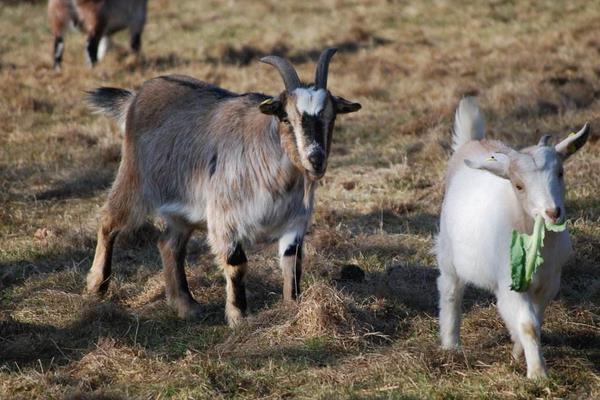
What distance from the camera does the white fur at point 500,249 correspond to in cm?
467

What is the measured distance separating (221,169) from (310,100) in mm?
859

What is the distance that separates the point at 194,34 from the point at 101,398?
40.0 feet

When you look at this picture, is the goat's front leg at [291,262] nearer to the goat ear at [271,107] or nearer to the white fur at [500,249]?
the goat ear at [271,107]

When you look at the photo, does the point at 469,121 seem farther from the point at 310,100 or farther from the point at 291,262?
the point at 291,262

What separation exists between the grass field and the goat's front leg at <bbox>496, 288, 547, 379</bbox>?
0.33 ft

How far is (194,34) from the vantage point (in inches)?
648

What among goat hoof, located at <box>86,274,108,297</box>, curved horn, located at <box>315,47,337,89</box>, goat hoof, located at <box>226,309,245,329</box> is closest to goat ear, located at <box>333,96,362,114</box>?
curved horn, located at <box>315,47,337,89</box>

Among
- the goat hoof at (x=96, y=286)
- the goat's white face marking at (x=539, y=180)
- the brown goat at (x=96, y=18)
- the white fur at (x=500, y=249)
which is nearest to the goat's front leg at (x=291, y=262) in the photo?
the white fur at (x=500, y=249)

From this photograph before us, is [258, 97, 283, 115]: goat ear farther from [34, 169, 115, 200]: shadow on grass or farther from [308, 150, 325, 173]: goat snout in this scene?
[34, 169, 115, 200]: shadow on grass

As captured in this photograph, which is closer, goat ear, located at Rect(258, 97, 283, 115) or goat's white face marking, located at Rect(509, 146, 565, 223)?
goat's white face marking, located at Rect(509, 146, 565, 223)

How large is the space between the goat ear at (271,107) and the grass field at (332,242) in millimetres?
1088

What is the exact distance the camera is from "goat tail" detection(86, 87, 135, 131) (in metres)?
7.21

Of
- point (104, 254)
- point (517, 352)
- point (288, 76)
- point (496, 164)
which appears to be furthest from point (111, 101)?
point (517, 352)

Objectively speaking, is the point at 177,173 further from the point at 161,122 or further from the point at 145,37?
the point at 145,37
